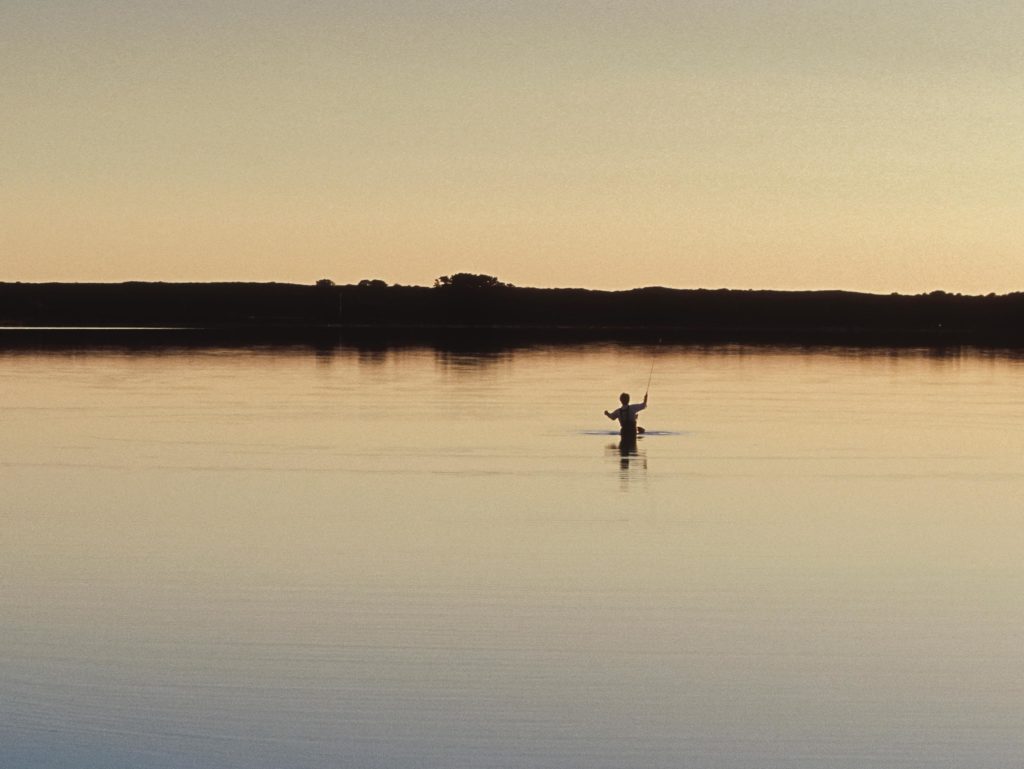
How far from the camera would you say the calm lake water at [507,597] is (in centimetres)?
1191

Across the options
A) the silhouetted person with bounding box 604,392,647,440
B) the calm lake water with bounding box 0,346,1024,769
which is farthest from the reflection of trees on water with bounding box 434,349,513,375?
the silhouetted person with bounding box 604,392,647,440

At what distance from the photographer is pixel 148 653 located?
46.8 ft

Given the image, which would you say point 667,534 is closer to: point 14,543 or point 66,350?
point 14,543

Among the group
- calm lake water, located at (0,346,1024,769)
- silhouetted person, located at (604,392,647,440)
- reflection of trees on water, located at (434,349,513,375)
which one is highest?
silhouetted person, located at (604,392,647,440)

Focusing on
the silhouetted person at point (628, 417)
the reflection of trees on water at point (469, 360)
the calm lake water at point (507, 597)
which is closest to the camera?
the calm lake water at point (507, 597)

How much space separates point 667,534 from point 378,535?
12.6 ft

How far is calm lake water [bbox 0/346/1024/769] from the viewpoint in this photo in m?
11.9

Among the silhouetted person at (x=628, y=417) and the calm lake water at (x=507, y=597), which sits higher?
the silhouetted person at (x=628, y=417)

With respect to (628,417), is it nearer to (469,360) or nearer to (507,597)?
(507,597)

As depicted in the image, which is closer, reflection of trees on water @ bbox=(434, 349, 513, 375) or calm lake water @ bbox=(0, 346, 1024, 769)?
calm lake water @ bbox=(0, 346, 1024, 769)

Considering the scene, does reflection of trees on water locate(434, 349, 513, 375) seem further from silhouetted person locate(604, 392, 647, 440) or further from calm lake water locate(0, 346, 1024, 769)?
silhouetted person locate(604, 392, 647, 440)

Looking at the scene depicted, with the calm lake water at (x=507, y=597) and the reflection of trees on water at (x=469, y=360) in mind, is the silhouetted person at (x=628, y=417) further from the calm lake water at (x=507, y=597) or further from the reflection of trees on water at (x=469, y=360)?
the reflection of trees on water at (x=469, y=360)

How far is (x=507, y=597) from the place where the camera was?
17.0m

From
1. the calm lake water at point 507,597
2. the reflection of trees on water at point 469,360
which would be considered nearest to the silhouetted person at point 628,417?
the calm lake water at point 507,597
